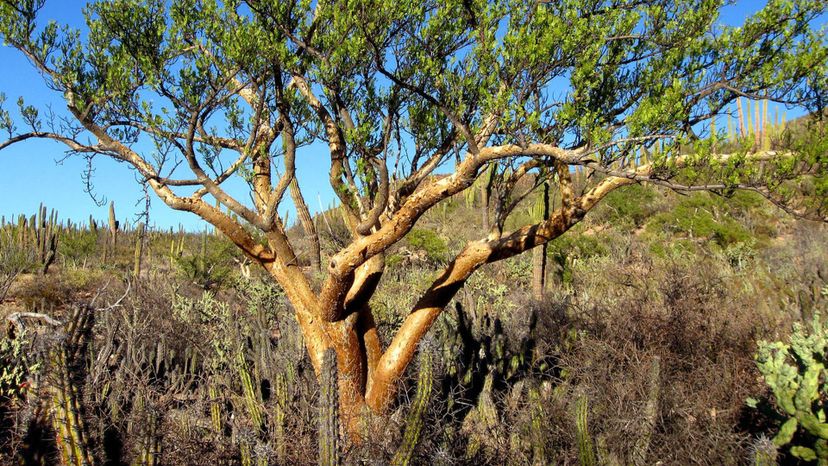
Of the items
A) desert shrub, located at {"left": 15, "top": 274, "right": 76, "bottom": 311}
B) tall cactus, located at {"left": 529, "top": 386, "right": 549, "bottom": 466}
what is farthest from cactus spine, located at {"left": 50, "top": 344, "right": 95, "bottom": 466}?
desert shrub, located at {"left": 15, "top": 274, "right": 76, "bottom": 311}

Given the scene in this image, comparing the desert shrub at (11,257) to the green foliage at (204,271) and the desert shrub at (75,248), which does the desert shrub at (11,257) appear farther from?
the green foliage at (204,271)

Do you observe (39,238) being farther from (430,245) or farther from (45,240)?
(430,245)

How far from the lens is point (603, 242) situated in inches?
764

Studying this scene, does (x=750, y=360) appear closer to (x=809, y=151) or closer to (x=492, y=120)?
(x=809, y=151)

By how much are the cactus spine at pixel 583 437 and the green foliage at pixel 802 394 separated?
126cm

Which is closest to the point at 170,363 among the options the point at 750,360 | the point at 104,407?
the point at 104,407

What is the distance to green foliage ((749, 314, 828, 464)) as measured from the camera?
13.6 ft

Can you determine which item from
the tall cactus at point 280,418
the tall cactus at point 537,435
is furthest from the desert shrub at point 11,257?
the tall cactus at point 537,435

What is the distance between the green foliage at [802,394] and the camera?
164 inches

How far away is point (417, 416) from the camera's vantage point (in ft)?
13.2

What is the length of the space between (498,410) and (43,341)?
152 inches

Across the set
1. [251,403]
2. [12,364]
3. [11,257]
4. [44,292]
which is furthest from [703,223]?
[11,257]

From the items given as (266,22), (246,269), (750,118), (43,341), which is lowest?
(43,341)

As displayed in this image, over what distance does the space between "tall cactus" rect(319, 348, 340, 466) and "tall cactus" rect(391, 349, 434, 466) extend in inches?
17.2
